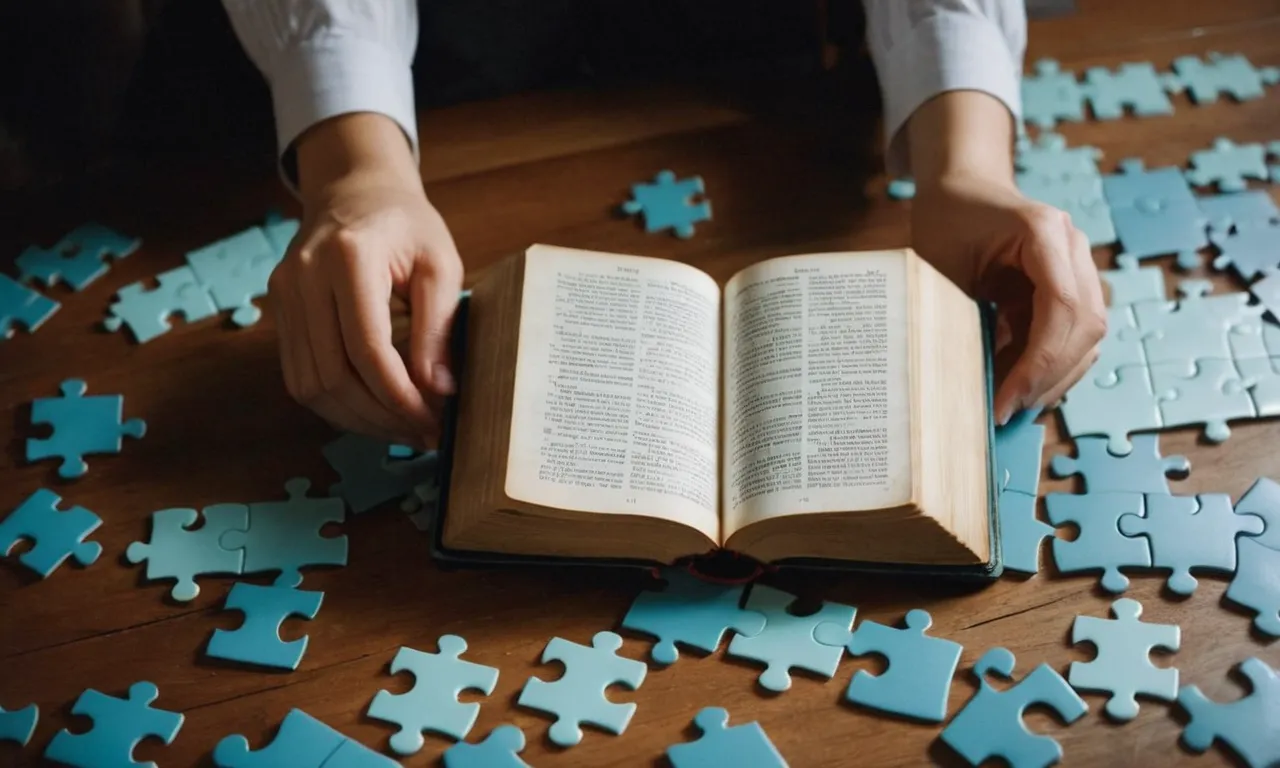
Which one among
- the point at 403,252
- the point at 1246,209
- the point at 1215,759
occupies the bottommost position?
the point at 1215,759

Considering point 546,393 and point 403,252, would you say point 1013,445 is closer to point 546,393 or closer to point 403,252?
point 546,393

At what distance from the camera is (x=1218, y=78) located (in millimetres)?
1271

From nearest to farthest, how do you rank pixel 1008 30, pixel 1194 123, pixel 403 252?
pixel 403 252 → pixel 1008 30 → pixel 1194 123

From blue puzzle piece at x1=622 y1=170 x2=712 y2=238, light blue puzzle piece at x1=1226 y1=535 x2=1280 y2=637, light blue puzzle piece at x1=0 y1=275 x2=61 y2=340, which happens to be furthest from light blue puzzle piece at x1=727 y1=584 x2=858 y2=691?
light blue puzzle piece at x1=0 y1=275 x2=61 y2=340

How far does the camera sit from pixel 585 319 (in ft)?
2.97

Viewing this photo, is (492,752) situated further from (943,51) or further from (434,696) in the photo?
(943,51)

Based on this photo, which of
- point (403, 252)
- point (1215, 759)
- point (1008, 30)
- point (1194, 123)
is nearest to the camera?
point (1215, 759)

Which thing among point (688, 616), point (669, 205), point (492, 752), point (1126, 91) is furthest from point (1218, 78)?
point (492, 752)

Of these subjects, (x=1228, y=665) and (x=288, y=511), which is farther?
(x=288, y=511)

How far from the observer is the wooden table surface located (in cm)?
87

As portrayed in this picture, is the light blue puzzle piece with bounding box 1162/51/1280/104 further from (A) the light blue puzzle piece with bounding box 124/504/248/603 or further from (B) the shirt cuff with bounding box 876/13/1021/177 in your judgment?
(A) the light blue puzzle piece with bounding box 124/504/248/603

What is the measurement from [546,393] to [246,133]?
2.02 feet

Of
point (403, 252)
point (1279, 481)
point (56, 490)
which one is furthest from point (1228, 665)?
point (56, 490)

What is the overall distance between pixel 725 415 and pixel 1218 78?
760 millimetres
